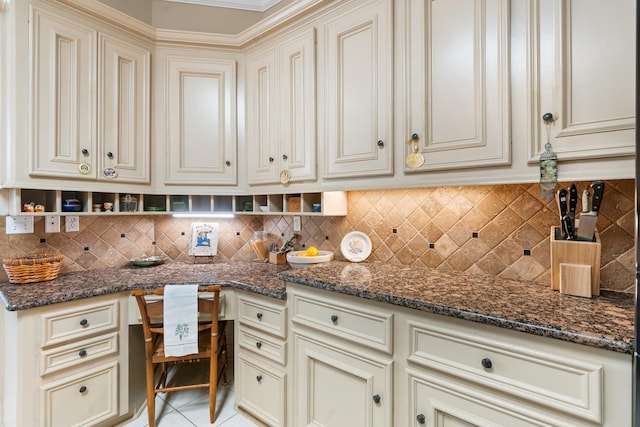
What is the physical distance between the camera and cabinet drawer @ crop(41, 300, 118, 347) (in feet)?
5.12

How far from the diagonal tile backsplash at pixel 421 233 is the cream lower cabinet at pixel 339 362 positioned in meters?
0.63

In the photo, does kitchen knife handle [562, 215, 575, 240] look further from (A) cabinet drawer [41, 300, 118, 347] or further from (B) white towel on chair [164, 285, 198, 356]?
(A) cabinet drawer [41, 300, 118, 347]

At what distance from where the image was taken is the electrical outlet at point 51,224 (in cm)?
198

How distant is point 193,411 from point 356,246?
1474 millimetres

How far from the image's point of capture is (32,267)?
1760 mm

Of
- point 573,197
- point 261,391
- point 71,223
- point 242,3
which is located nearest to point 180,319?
point 261,391

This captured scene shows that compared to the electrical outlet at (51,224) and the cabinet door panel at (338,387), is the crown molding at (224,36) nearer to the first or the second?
the electrical outlet at (51,224)

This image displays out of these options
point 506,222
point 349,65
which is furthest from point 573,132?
point 349,65

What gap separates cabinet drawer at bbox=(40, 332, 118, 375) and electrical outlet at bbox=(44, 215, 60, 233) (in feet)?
2.64

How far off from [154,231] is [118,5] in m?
1.67

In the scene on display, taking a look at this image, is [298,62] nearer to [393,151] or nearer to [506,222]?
[393,151]

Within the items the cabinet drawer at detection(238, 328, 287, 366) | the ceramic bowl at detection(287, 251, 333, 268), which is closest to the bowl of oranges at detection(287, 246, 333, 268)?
the ceramic bowl at detection(287, 251, 333, 268)

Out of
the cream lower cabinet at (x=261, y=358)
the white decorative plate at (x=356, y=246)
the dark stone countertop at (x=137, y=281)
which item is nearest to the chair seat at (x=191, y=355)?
the cream lower cabinet at (x=261, y=358)

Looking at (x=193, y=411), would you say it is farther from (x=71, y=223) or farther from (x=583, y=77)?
(x=583, y=77)
